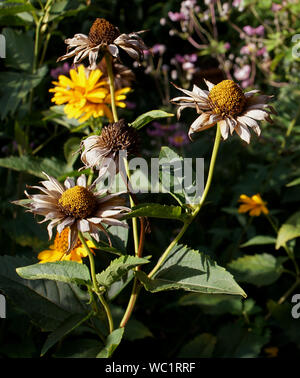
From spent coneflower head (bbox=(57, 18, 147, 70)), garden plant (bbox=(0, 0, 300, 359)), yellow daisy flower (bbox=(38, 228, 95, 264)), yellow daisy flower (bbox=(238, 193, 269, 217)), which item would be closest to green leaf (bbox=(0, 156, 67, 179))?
garden plant (bbox=(0, 0, 300, 359))

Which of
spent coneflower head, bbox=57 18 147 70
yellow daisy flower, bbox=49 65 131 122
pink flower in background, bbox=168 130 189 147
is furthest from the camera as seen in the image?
pink flower in background, bbox=168 130 189 147

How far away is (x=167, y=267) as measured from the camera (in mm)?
724

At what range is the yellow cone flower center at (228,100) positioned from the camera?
650mm

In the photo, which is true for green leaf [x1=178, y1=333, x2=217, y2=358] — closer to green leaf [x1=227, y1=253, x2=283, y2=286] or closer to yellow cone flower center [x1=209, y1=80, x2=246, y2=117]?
green leaf [x1=227, y1=253, x2=283, y2=286]

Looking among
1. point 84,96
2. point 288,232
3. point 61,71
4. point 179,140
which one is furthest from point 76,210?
point 179,140

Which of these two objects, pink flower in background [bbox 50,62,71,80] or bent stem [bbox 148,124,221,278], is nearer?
bent stem [bbox 148,124,221,278]

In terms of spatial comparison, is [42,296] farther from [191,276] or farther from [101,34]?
[101,34]

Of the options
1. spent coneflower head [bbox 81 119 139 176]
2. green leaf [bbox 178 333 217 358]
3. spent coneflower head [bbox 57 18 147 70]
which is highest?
spent coneflower head [bbox 57 18 147 70]

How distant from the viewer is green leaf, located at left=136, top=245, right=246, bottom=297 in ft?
2.06

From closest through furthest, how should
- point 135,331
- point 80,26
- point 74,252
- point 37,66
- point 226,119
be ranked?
point 226,119 < point 74,252 < point 135,331 < point 37,66 < point 80,26

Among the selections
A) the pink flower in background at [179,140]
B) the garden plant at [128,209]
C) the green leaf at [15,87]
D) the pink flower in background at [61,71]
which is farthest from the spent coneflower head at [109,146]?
the pink flower in background at [179,140]
